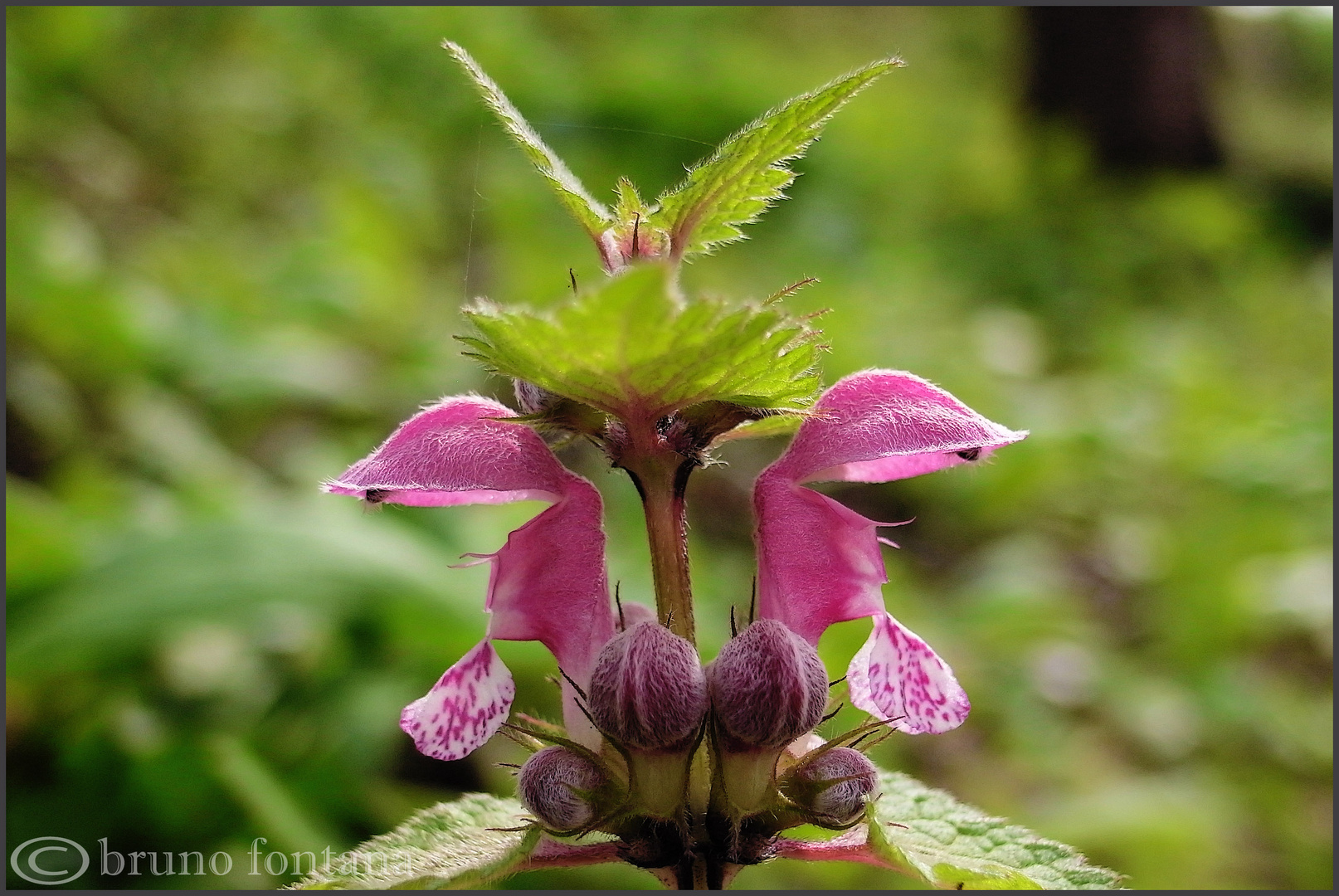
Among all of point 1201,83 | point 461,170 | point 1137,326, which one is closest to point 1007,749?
→ point 1137,326

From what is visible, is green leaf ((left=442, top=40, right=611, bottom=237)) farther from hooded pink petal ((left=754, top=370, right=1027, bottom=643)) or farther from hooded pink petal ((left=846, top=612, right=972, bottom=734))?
hooded pink petal ((left=846, top=612, right=972, bottom=734))

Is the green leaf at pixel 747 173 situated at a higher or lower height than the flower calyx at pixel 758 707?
higher

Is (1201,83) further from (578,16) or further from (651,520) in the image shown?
(651,520)

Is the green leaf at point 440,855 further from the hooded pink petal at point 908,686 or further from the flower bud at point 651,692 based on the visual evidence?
the hooded pink petal at point 908,686

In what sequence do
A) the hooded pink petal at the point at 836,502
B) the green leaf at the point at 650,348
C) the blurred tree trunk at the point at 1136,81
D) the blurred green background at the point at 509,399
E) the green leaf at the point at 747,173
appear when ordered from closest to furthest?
the green leaf at the point at 650,348 → the green leaf at the point at 747,173 → the hooded pink petal at the point at 836,502 → the blurred green background at the point at 509,399 → the blurred tree trunk at the point at 1136,81

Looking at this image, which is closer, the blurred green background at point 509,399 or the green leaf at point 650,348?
the green leaf at point 650,348

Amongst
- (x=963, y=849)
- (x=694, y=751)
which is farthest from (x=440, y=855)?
(x=963, y=849)

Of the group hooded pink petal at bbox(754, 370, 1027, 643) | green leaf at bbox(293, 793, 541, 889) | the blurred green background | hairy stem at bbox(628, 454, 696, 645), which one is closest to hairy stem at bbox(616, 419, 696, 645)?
hairy stem at bbox(628, 454, 696, 645)

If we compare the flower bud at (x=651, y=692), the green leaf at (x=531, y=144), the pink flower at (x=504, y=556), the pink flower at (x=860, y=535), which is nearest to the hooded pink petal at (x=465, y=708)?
the pink flower at (x=504, y=556)
